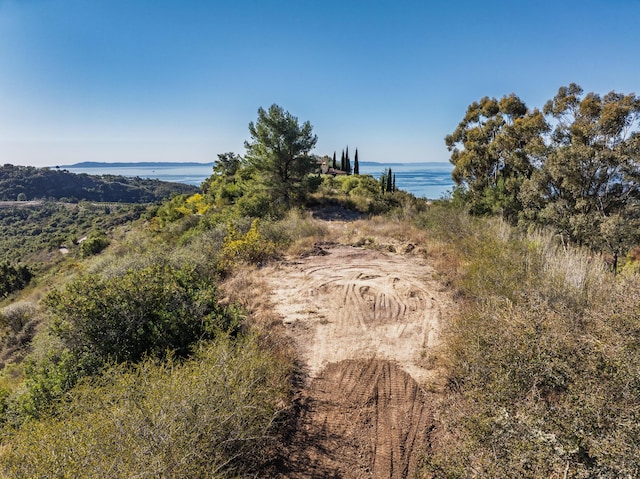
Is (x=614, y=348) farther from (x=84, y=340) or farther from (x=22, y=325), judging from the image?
(x=22, y=325)

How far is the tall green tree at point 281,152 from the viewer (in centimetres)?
1750

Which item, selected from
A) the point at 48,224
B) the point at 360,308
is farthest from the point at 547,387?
the point at 48,224

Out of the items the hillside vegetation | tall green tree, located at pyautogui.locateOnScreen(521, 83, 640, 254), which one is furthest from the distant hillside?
the hillside vegetation

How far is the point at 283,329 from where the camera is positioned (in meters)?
6.28

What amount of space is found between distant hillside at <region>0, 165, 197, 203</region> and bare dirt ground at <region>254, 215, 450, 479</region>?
117 m

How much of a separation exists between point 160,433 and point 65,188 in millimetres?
141630

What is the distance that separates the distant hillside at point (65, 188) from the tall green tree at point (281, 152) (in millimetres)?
106094

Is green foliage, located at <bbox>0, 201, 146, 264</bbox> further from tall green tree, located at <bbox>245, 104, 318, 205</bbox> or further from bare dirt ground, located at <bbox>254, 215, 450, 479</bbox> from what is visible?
bare dirt ground, located at <bbox>254, 215, 450, 479</bbox>

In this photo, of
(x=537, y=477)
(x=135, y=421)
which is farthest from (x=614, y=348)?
(x=135, y=421)

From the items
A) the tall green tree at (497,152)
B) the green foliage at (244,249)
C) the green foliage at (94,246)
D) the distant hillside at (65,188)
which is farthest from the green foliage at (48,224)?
the tall green tree at (497,152)

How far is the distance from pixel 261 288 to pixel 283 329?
2.05 m

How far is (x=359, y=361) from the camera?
5.23 meters

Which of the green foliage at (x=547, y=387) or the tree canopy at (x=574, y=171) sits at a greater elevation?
the tree canopy at (x=574, y=171)

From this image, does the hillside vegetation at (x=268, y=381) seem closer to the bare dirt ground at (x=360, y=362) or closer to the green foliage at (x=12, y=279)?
the bare dirt ground at (x=360, y=362)
